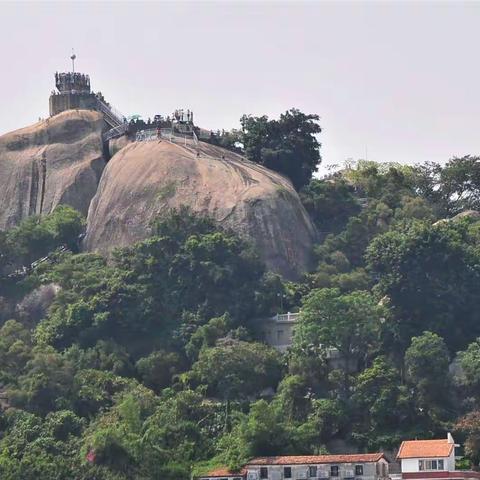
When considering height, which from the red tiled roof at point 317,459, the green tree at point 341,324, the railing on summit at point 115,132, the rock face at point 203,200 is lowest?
the red tiled roof at point 317,459

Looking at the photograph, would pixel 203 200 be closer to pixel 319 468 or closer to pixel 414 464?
pixel 319 468

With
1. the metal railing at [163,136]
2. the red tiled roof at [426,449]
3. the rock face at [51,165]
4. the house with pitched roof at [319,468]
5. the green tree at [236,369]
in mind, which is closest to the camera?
the red tiled roof at [426,449]

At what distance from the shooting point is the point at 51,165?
105188 millimetres

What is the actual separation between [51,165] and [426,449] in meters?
32.2

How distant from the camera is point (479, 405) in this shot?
8406cm

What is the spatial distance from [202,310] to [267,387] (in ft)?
17.8

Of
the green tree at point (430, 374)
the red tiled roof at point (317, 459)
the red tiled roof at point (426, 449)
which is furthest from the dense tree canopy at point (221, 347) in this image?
the red tiled roof at point (426, 449)

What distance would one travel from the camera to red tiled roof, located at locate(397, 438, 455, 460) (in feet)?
260

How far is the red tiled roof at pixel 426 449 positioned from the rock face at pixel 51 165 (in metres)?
29.1

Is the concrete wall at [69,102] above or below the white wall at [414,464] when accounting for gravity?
above

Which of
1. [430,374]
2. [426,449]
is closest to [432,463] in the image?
[426,449]

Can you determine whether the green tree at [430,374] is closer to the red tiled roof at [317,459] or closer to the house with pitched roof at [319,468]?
the house with pitched roof at [319,468]

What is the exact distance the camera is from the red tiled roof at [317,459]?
80625 millimetres

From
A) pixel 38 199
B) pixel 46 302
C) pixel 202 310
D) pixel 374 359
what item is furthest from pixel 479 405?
pixel 38 199
